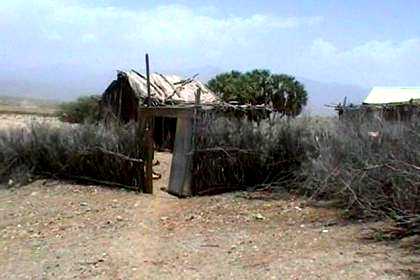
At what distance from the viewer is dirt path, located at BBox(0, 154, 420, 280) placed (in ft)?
25.6

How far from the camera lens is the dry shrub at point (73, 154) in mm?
13680

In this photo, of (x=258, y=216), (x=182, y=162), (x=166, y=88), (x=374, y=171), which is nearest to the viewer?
(x=374, y=171)

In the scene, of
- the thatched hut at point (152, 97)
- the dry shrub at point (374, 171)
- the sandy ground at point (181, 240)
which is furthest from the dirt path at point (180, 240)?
the thatched hut at point (152, 97)

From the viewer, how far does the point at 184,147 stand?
1355cm

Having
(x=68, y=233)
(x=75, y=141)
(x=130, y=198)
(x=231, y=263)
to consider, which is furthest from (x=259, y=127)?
(x=231, y=263)

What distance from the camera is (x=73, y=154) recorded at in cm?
1435

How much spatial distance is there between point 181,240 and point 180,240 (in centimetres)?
2

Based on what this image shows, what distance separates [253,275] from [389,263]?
1.66 meters

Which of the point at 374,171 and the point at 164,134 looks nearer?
the point at 374,171

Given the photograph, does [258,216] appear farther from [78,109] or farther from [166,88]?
[78,109]

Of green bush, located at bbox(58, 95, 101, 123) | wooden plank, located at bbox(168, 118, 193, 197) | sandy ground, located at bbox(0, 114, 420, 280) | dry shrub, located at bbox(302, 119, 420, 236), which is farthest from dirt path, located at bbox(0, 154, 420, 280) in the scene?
green bush, located at bbox(58, 95, 101, 123)

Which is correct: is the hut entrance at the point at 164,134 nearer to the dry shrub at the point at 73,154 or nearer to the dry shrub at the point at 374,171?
the dry shrub at the point at 73,154

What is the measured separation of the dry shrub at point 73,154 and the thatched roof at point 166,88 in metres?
5.99

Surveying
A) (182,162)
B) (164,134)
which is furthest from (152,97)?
(182,162)
